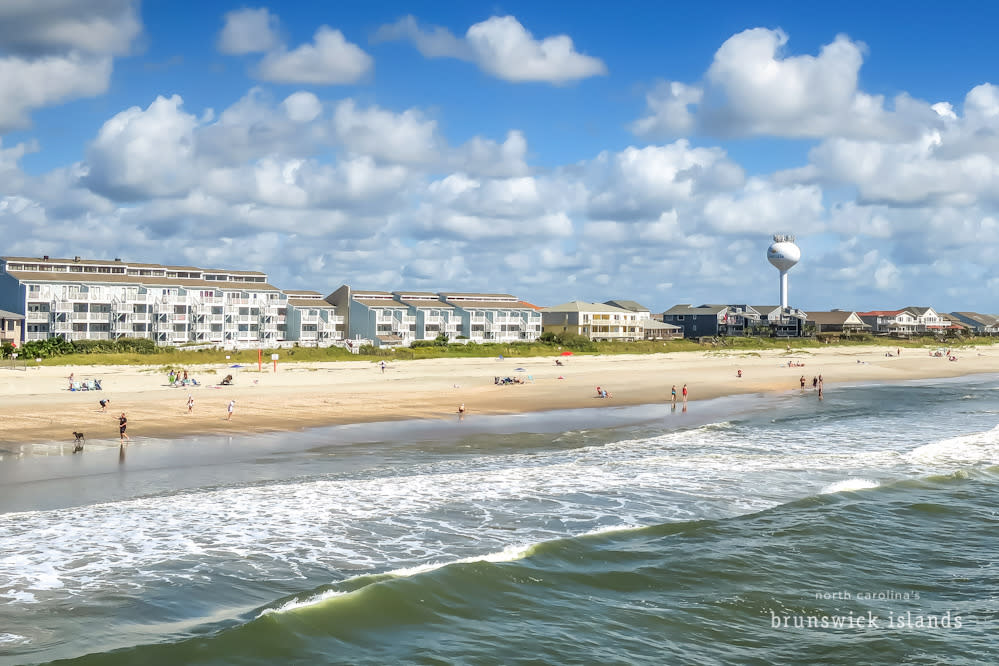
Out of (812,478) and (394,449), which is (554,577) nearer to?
(812,478)

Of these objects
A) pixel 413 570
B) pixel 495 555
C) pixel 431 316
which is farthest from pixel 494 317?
pixel 413 570

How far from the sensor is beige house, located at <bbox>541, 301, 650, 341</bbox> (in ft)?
374

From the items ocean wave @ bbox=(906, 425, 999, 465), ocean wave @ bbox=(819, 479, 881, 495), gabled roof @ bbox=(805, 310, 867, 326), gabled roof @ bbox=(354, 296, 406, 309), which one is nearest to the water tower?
gabled roof @ bbox=(805, 310, 867, 326)

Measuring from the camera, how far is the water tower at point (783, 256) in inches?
6154

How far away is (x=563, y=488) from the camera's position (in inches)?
798

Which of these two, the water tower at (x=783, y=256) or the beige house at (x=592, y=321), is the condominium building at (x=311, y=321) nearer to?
the beige house at (x=592, y=321)

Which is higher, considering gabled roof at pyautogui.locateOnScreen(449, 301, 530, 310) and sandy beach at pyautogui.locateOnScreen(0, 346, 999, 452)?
gabled roof at pyautogui.locateOnScreen(449, 301, 530, 310)

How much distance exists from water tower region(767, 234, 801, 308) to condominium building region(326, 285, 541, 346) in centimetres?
7195

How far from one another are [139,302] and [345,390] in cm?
4390

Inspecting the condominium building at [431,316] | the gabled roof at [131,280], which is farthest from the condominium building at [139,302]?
the condominium building at [431,316]

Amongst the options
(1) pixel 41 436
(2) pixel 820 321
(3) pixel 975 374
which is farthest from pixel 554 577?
(2) pixel 820 321

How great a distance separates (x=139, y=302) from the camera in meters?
78.2

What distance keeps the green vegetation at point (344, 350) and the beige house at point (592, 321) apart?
11802 millimetres

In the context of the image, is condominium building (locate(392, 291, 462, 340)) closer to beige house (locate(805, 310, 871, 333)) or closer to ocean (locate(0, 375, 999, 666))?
ocean (locate(0, 375, 999, 666))
